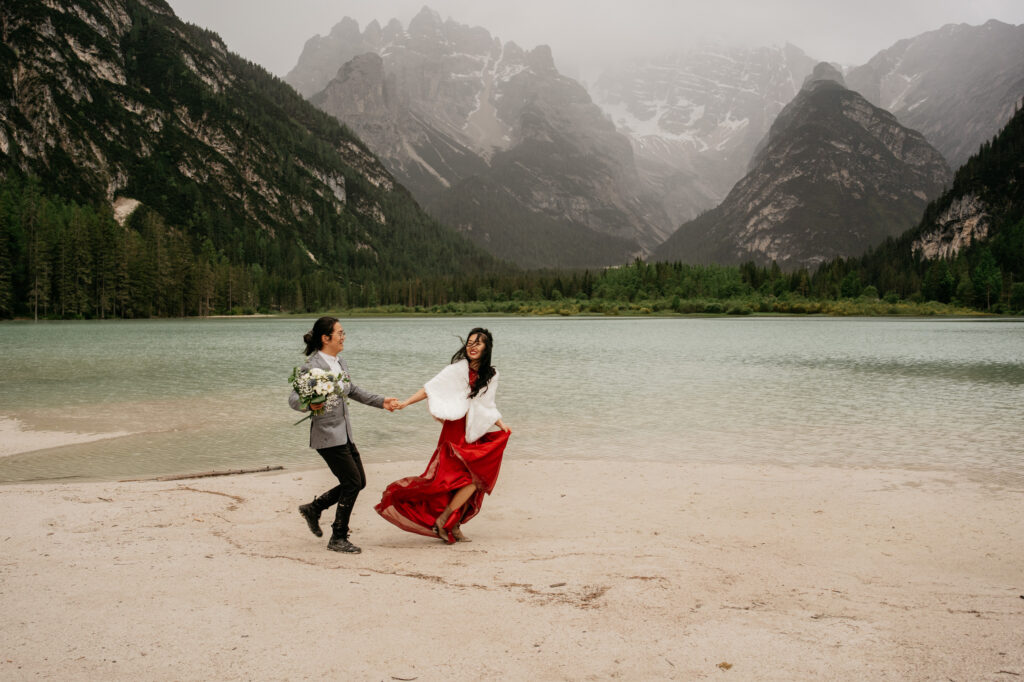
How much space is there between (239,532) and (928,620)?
8.67 m

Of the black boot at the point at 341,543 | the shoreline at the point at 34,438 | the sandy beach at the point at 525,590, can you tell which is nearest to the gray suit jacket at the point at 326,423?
the black boot at the point at 341,543

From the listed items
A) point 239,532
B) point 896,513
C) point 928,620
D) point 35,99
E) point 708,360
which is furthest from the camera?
point 35,99

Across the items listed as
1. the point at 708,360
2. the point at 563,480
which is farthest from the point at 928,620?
the point at 708,360

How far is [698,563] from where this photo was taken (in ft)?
27.9

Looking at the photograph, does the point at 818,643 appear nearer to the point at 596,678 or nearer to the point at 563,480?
the point at 596,678

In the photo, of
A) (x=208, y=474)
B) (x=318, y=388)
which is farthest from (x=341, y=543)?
(x=208, y=474)

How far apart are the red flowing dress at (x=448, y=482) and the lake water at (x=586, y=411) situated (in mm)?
6937

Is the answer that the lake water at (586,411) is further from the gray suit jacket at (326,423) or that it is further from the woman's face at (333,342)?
the woman's face at (333,342)

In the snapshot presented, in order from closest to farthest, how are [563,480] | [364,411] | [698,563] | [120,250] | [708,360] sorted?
[698,563] → [563,480] → [364,411] → [708,360] → [120,250]

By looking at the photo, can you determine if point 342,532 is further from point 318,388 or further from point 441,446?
point 318,388

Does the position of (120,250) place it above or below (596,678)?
above

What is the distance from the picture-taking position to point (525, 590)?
7.52m

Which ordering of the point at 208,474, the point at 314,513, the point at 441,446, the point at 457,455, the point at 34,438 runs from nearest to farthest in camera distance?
the point at 457,455
the point at 441,446
the point at 314,513
the point at 208,474
the point at 34,438

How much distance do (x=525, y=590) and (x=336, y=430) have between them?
330 centimetres
